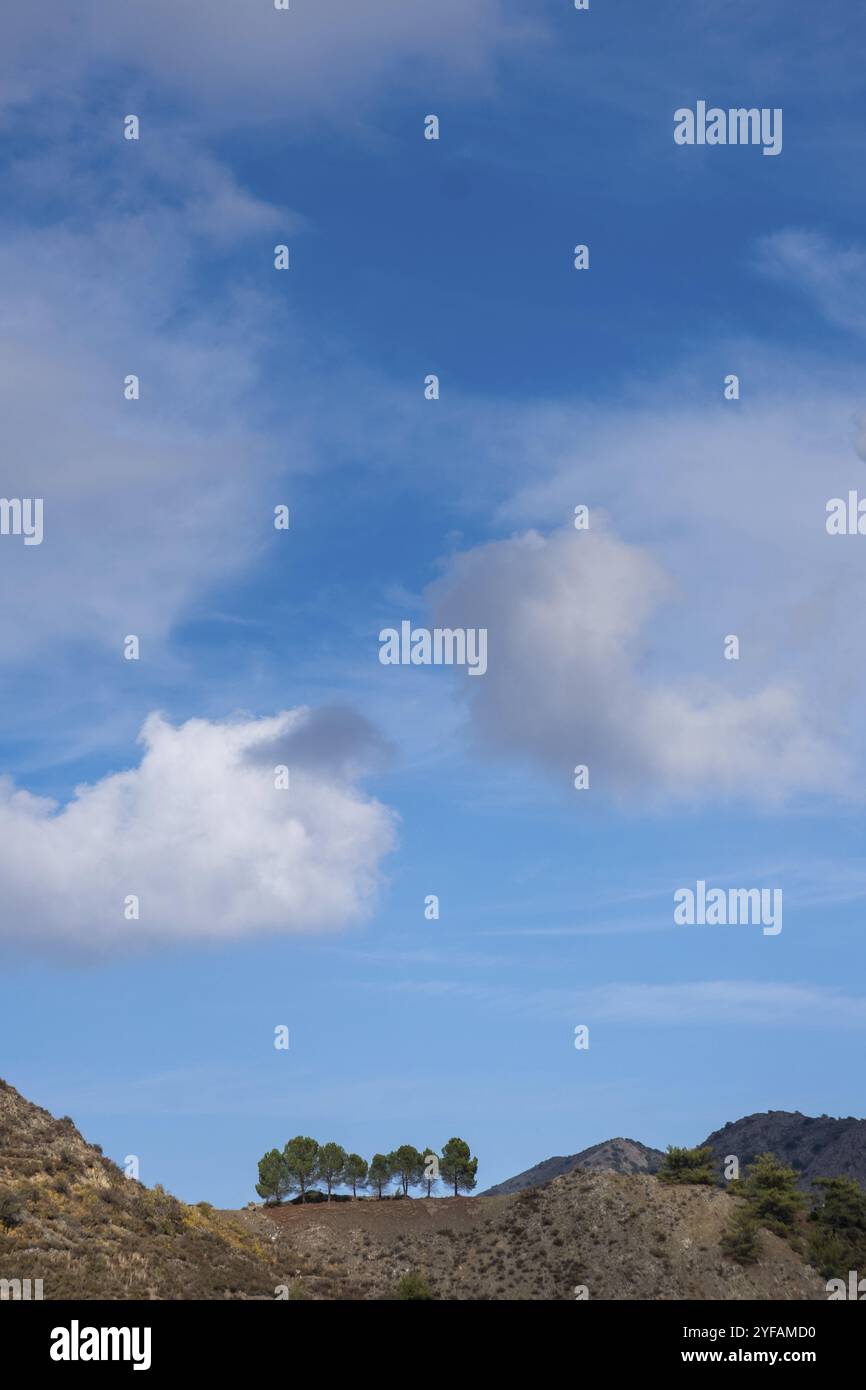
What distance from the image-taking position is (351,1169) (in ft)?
311

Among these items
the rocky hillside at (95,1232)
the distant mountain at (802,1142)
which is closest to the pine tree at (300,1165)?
the rocky hillside at (95,1232)

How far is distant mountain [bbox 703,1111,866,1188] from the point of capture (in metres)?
128

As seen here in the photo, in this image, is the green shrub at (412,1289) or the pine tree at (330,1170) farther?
Answer: the pine tree at (330,1170)

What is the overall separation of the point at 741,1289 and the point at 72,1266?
36861 millimetres

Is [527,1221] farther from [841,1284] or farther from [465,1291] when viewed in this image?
[841,1284]

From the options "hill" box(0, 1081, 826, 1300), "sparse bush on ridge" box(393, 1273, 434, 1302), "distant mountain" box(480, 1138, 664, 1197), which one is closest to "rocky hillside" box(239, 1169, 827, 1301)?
"hill" box(0, 1081, 826, 1300)

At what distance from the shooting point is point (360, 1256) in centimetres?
7638

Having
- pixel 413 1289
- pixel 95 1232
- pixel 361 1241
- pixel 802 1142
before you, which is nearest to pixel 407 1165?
pixel 361 1241

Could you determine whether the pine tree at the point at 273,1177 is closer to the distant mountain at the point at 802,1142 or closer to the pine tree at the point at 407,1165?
the pine tree at the point at 407,1165

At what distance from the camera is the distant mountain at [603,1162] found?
17112 cm

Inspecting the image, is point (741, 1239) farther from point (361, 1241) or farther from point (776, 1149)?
point (776, 1149)

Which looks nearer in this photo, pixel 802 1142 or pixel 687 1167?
pixel 687 1167

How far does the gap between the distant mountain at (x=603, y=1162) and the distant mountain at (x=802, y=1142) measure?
18.5 metres

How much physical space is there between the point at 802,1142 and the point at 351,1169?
68.6 metres
